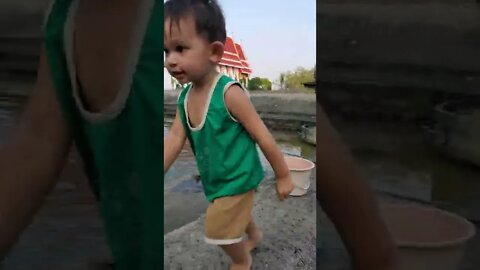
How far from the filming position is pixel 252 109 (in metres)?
1.86

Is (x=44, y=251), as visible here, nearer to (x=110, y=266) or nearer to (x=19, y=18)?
(x=110, y=266)

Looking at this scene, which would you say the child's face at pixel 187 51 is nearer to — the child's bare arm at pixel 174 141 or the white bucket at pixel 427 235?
the child's bare arm at pixel 174 141

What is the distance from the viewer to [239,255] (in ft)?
6.30

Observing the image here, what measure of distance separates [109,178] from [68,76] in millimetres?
322

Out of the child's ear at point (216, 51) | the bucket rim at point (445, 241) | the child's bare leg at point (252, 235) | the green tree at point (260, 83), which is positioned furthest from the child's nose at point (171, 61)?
the bucket rim at point (445, 241)

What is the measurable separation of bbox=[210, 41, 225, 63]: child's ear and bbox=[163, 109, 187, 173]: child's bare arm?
0.20 meters

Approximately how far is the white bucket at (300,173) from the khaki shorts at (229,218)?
132 mm

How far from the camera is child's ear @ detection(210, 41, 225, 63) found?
1.86m

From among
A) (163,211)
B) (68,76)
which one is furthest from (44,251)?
(68,76)

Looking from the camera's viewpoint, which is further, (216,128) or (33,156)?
(33,156)

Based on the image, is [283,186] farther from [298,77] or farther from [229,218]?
[298,77]

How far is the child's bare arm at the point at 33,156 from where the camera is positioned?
78.7 inches

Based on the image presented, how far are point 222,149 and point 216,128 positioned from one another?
0.06 meters

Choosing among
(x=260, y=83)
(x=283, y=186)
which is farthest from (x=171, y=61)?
(x=283, y=186)
